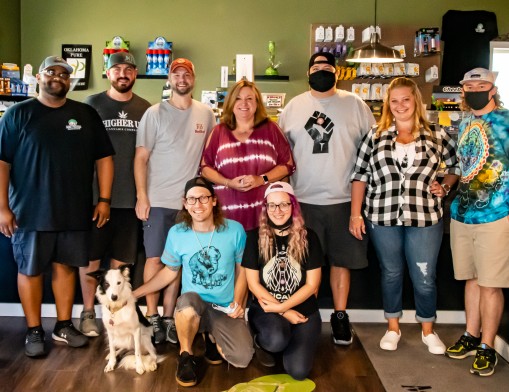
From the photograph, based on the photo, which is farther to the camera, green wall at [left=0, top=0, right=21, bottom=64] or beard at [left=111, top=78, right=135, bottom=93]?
green wall at [left=0, top=0, right=21, bottom=64]

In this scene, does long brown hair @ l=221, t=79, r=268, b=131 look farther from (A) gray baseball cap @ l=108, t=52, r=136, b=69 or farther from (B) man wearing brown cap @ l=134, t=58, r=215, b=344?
(A) gray baseball cap @ l=108, t=52, r=136, b=69

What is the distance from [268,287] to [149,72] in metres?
5.06

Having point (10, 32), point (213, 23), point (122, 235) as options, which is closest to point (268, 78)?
point (213, 23)

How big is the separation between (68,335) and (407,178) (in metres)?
2.22

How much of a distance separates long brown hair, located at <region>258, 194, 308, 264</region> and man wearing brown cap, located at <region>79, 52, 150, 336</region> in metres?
1.00

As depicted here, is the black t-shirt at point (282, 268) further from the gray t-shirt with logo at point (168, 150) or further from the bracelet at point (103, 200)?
the bracelet at point (103, 200)

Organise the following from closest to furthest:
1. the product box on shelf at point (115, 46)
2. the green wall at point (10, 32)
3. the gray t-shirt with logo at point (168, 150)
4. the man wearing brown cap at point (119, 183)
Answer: the gray t-shirt with logo at point (168, 150) < the man wearing brown cap at point (119, 183) < the green wall at point (10, 32) < the product box on shelf at point (115, 46)

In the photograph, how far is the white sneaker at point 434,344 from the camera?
3.61 metres

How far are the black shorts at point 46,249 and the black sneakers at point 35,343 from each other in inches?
13.9

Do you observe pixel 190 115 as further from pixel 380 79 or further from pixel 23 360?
pixel 380 79

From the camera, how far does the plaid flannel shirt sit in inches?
136

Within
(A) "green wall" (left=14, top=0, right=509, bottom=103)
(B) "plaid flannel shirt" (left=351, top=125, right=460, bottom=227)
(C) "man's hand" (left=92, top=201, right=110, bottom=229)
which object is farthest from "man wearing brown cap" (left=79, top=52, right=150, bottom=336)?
(A) "green wall" (left=14, top=0, right=509, bottom=103)

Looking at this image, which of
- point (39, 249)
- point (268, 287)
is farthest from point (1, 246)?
point (268, 287)

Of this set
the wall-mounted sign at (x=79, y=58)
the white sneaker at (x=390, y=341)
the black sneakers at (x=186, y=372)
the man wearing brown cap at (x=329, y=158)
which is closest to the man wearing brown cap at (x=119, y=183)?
the black sneakers at (x=186, y=372)
